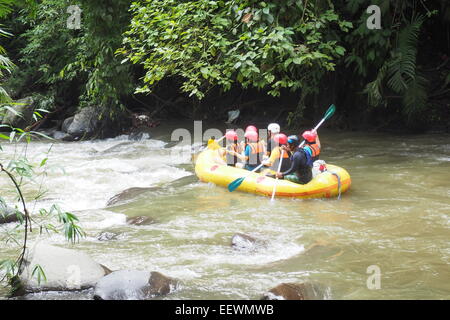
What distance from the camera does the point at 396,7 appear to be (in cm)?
905

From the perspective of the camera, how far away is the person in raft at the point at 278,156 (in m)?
7.21

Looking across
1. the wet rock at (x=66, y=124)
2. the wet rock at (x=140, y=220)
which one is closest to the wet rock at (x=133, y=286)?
the wet rock at (x=140, y=220)

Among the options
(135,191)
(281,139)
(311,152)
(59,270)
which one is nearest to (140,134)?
(135,191)

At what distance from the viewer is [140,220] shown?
5.82m

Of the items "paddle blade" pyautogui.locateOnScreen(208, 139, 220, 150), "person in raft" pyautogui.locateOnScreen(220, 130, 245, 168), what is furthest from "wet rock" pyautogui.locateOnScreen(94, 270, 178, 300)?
"paddle blade" pyautogui.locateOnScreen(208, 139, 220, 150)

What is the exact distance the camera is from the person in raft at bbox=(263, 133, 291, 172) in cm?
721

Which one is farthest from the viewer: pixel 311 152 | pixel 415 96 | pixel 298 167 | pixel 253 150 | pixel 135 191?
pixel 415 96

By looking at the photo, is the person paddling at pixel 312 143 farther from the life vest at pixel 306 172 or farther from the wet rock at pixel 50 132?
the wet rock at pixel 50 132

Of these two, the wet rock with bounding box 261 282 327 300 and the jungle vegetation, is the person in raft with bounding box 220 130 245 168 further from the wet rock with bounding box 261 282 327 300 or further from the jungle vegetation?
the wet rock with bounding box 261 282 327 300

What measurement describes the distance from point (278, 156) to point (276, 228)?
75.3 inches

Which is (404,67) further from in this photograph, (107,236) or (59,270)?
(59,270)

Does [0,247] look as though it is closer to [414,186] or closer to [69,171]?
[69,171]

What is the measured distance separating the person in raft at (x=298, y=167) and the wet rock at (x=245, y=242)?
2.01m

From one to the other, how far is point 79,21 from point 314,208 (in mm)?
9015
